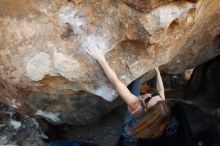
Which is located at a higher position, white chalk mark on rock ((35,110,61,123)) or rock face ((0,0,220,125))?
rock face ((0,0,220,125))

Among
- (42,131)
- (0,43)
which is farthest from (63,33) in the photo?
(42,131)

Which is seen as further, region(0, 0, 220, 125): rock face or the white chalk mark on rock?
the white chalk mark on rock

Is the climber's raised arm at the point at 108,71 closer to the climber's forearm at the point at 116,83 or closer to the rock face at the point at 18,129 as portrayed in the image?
the climber's forearm at the point at 116,83

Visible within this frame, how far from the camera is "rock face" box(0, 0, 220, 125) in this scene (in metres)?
2.23

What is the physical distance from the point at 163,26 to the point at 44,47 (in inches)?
25.5

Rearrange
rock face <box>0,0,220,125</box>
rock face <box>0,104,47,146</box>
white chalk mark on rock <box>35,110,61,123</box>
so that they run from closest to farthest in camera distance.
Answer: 1. rock face <box>0,0,220,125</box>
2. white chalk mark on rock <box>35,110,61,123</box>
3. rock face <box>0,104,47,146</box>

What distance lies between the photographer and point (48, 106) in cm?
279

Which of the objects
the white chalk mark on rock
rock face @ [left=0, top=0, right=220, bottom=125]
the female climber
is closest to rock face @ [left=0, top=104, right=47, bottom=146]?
the white chalk mark on rock

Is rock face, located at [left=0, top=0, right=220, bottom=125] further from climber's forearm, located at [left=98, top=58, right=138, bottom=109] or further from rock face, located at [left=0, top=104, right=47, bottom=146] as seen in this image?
rock face, located at [left=0, top=104, right=47, bottom=146]

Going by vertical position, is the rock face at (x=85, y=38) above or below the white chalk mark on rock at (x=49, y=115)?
above

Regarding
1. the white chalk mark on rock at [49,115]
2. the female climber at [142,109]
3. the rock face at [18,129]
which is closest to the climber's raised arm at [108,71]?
the female climber at [142,109]

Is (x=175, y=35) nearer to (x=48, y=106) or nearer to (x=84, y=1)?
(x=84, y=1)

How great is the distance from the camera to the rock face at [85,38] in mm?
2232

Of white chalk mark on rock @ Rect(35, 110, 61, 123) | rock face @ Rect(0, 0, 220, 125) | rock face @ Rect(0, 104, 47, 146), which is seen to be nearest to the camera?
rock face @ Rect(0, 0, 220, 125)
